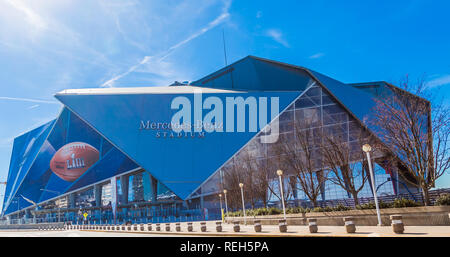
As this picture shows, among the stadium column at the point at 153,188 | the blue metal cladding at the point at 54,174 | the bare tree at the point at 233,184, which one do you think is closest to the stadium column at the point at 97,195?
the blue metal cladding at the point at 54,174

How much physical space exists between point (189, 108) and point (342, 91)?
2503cm

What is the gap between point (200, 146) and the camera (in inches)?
2249

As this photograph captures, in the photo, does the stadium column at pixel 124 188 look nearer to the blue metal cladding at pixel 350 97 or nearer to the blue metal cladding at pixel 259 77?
the blue metal cladding at pixel 259 77

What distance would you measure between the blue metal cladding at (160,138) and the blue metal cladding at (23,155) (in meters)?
36.5

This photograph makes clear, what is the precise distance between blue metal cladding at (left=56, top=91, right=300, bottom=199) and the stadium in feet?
0.53

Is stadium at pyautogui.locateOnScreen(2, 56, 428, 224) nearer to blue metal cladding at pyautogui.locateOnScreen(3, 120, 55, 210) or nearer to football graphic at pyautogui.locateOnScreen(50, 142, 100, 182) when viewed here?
football graphic at pyautogui.locateOnScreen(50, 142, 100, 182)

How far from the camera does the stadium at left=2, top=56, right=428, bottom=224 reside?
169 feet

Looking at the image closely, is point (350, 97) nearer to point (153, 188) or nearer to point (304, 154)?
point (304, 154)

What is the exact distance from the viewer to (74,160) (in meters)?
73.9

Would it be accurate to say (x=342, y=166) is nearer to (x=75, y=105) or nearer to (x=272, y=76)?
(x=272, y=76)

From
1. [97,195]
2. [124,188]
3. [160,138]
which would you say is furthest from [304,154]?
[97,195]

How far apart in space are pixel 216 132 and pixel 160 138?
9333 millimetres

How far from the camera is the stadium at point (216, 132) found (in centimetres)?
5162
